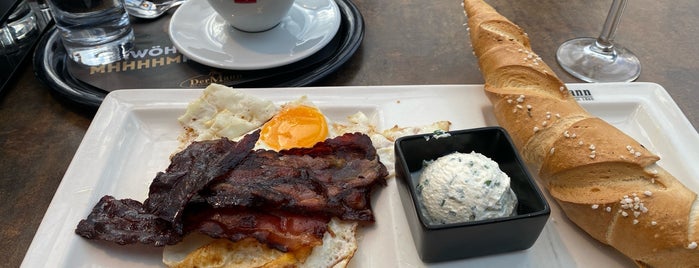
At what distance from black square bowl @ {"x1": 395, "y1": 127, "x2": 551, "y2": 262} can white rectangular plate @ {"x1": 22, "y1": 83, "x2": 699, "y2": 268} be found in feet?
0.18

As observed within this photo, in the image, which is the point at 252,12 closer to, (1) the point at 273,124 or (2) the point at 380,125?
(1) the point at 273,124

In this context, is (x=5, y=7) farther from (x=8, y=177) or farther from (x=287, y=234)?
(x=287, y=234)

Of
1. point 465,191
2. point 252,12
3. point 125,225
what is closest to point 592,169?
point 465,191

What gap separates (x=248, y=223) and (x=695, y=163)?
1435 millimetres

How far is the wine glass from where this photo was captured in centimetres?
209

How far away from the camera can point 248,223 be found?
1.28 metres

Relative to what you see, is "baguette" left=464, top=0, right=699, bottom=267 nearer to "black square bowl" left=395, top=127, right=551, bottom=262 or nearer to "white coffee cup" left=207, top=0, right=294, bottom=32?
"black square bowl" left=395, top=127, right=551, bottom=262

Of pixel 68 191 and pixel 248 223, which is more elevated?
pixel 248 223

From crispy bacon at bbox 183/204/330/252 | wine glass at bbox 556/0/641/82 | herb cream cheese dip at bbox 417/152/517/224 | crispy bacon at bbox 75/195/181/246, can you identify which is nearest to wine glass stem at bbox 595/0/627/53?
wine glass at bbox 556/0/641/82

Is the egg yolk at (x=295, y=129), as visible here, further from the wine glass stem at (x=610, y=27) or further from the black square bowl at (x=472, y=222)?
the wine glass stem at (x=610, y=27)

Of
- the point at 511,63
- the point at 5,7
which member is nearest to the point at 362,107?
the point at 511,63

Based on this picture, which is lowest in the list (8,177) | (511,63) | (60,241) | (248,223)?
(8,177)

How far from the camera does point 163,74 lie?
2023 millimetres

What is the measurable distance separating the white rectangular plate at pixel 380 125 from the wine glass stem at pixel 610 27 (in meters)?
0.39
